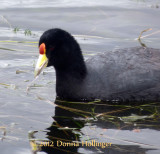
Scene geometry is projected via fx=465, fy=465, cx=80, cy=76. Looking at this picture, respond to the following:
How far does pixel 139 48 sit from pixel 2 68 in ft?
7.19

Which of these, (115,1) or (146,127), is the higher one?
(115,1)

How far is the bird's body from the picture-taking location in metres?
6.12

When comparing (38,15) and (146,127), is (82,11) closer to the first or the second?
(38,15)

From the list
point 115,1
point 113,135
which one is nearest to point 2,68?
point 113,135

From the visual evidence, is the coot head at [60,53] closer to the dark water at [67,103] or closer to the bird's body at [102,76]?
the bird's body at [102,76]

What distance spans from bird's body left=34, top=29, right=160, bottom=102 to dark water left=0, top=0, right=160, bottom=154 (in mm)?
141

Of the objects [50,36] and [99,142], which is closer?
[99,142]

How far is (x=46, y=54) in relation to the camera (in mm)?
6039

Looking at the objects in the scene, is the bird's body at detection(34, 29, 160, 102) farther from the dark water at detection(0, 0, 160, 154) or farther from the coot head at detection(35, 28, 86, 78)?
the dark water at detection(0, 0, 160, 154)

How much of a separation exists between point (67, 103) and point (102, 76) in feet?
1.93

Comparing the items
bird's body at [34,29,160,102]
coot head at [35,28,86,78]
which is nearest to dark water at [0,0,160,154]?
bird's body at [34,29,160,102]

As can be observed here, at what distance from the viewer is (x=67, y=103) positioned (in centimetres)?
619

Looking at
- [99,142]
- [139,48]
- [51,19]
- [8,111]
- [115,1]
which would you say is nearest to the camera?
[99,142]

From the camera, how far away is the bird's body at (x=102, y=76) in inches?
241
